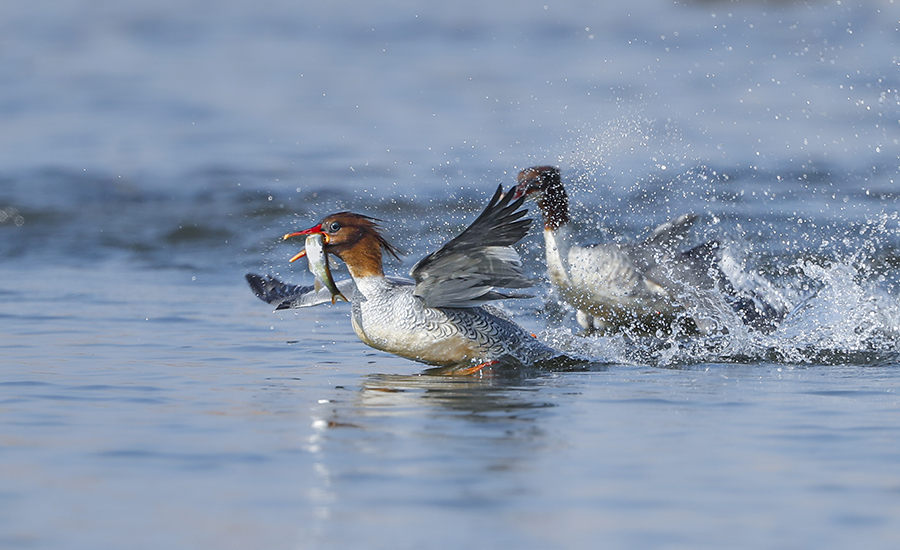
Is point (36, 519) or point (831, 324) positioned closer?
point (36, 519)

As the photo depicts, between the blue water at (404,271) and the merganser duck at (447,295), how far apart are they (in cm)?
27

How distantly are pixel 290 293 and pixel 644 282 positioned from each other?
83.6 inches

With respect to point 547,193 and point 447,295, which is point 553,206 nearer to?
point 547,193

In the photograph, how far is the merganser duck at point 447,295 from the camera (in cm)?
596

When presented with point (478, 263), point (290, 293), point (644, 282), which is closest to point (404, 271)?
point (644, 282)

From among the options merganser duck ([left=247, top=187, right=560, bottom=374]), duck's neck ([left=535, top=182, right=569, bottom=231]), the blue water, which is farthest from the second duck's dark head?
merganser duck ([left=247, top=187, right=560, bottom=374])

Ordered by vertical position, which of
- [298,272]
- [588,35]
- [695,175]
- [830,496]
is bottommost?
[830,496]

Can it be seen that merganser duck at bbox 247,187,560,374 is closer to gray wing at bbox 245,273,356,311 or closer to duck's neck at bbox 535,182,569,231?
gray wing at bbox 245,273,356,311

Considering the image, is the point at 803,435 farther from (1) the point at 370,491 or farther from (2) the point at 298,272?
(2) the point at 298,272

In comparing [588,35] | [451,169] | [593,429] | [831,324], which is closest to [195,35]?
[588,35]

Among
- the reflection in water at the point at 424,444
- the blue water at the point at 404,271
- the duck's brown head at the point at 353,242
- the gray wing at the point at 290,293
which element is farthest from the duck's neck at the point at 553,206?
the reflection in water at the point at 424,444

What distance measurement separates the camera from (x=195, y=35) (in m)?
24.8

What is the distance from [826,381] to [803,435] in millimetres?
1257

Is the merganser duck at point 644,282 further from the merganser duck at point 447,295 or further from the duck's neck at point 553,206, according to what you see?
the merganser duck at point 447,295
